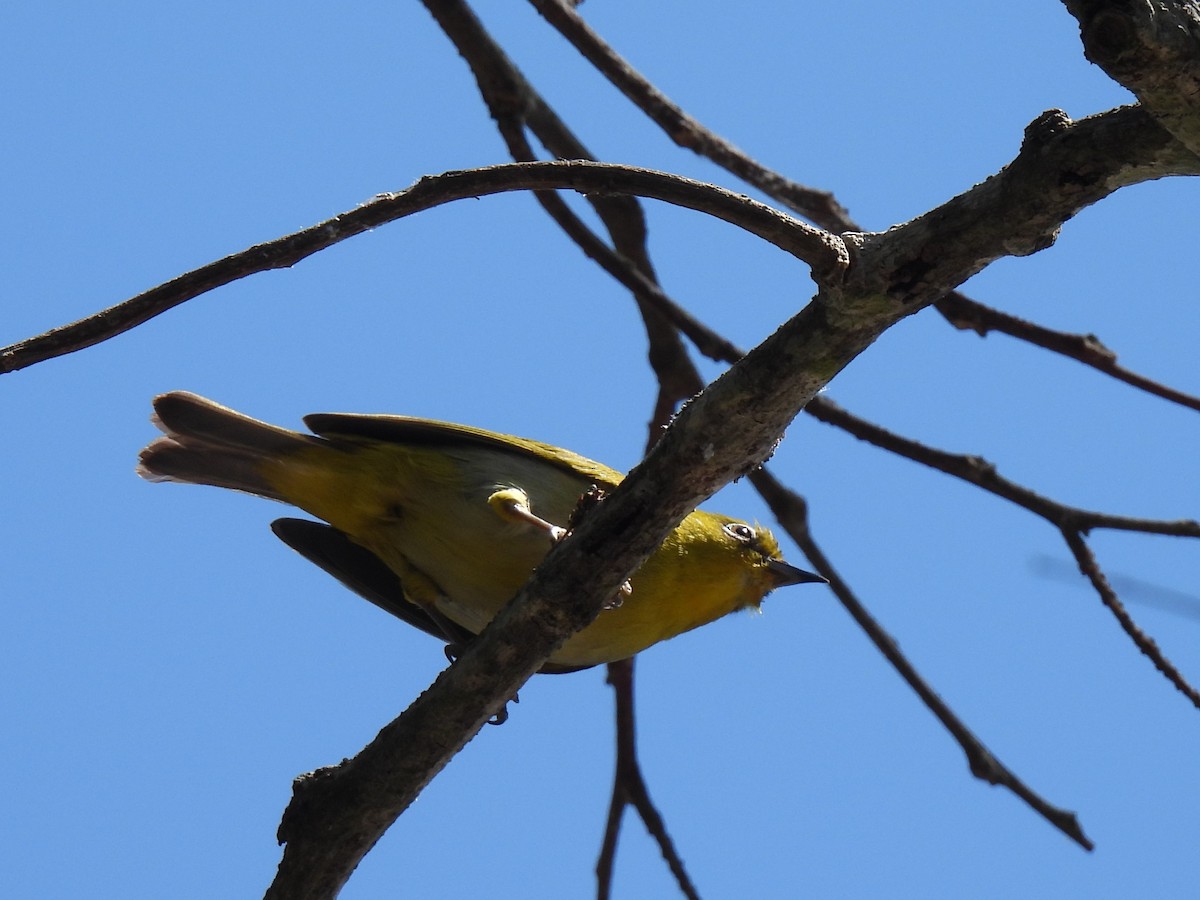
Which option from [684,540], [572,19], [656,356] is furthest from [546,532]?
[572,19]

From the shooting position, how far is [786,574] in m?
4.98

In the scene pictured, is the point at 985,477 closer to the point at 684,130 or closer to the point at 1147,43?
the point at 684,130

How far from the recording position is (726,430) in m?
2.57

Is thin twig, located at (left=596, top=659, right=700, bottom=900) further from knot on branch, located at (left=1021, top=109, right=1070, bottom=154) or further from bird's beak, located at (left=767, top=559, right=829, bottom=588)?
knot on branch, located at (left=1021, top=109, right=1070, bottom=154)

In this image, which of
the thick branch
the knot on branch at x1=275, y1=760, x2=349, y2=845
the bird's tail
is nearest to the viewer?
the thick branch

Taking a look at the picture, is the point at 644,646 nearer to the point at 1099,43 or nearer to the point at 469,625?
the point at 469,625

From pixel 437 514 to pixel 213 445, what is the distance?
39.9 inches

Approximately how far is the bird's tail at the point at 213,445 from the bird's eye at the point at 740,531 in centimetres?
169

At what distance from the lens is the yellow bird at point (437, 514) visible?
13.8 feet

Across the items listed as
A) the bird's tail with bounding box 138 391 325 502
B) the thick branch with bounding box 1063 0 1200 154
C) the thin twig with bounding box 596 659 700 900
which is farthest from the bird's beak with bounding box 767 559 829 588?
the thick branch with bounding box 1063 0 1200 154

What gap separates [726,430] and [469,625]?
2.26m

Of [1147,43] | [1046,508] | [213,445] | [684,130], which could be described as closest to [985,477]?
[1046,508]

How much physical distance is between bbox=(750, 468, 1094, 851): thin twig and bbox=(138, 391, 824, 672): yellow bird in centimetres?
32

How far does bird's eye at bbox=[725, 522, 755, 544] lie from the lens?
4797 millimetres
